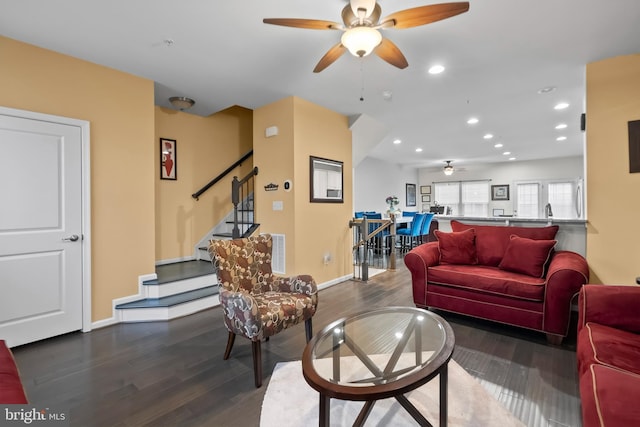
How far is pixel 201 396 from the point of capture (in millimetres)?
1916

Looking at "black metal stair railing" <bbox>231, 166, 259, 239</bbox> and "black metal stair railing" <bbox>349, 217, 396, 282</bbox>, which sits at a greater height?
"black metal stair railing" <bbox>231, 166, 259, 239</bbox>

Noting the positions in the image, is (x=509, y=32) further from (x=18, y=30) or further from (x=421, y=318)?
(x=18, y=30)

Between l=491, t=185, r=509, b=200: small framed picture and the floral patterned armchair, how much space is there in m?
9.68

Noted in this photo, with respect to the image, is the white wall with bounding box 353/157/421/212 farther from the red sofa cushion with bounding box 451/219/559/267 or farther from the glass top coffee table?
the glass top coffee table

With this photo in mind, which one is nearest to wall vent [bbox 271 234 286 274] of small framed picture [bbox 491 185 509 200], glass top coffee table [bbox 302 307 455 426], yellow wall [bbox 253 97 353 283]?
yellow wall [bbox 253 97 353 283]

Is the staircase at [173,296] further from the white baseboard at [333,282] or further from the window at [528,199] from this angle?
the window at [528,199]

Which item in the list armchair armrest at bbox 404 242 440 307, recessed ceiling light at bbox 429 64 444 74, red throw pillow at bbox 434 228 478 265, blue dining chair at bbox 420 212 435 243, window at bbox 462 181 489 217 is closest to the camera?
recessed ceiling light at bbox 429 64 444 74

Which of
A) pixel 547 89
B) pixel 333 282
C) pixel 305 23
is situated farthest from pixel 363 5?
pixel 333 282

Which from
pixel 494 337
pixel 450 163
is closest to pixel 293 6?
pixel 494 337

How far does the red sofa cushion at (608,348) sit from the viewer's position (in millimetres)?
1448

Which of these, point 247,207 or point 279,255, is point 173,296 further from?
point 247,207

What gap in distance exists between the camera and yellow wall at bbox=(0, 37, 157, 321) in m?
2.67

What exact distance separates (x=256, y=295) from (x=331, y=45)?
2.32m

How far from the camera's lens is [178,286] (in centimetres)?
358
